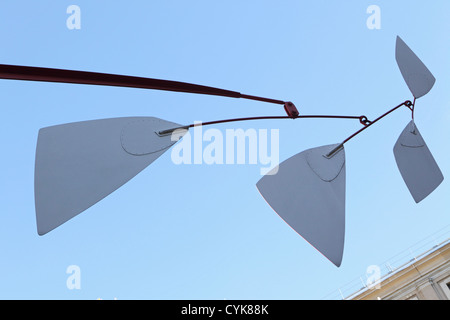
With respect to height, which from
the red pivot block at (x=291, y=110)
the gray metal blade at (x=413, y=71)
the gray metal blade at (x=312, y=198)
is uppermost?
the gray metal blade at (x=413, y=71)

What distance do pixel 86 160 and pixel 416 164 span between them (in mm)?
3976

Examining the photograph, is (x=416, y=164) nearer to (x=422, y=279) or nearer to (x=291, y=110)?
(x=291, y=110)

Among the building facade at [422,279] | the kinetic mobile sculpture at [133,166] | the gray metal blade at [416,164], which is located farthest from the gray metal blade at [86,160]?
the building facade at [422,279]

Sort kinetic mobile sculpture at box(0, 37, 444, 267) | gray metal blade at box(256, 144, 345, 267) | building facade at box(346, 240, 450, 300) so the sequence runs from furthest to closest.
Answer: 1. building facade at box(346, 240, 450, 300)
2. gray metal blade at box(256, 144, 345, 267)
3. kinetic mobile sculpture at box(0, 37, 444, 267)

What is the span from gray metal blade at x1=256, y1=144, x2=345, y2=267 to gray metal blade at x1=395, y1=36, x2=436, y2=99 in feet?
5.83

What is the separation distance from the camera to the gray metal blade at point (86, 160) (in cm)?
333

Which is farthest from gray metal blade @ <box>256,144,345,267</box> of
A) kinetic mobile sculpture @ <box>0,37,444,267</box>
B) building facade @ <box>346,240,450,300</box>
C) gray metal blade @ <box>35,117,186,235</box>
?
building facade @ <box>346,240,450,300</box>

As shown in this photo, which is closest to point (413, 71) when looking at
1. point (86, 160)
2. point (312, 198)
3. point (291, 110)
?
point (291, 110)

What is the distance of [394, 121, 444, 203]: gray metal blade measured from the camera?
533 cm

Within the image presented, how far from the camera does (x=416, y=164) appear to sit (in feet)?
18.1

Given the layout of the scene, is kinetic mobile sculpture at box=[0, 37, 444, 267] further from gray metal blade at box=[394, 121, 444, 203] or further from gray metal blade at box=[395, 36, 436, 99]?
gray metal blade at box=[395, 36, 436, 99]

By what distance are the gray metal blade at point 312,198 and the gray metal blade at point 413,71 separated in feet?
5.83

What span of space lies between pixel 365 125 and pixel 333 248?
142 centimetres

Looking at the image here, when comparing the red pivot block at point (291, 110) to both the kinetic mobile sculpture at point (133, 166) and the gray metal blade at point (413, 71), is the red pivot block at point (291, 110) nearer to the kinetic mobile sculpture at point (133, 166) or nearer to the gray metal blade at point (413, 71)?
the kinetic mobile sculpture at point (133, 166)
